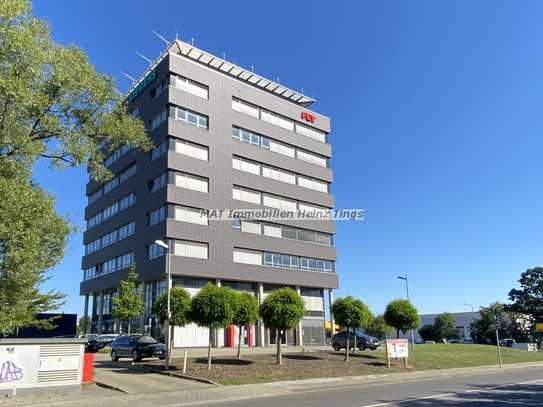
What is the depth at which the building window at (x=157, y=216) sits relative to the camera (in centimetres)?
4991

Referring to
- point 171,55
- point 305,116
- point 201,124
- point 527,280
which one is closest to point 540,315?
point 527,280

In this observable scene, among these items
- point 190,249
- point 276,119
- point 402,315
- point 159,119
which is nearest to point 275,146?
point 276,119

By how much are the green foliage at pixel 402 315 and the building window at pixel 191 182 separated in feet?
83.5

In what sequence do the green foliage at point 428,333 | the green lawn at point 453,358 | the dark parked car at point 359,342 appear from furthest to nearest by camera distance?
the green foliage at point 428,333 < the dark parked car at point 359,342 < the green lawn at point 453,358

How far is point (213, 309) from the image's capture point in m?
24.8

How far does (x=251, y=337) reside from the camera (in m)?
53.7

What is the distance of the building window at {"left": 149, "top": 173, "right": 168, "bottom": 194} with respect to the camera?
50500 mm

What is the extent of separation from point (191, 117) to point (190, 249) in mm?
13663

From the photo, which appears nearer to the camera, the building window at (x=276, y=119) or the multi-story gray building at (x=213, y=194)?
the multi-story gray building at (x=213, y=194)

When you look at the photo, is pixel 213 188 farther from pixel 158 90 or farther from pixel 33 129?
pixel 33 129

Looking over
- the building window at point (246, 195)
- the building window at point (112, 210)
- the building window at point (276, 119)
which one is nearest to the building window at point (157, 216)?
the building window at point (112, 210)

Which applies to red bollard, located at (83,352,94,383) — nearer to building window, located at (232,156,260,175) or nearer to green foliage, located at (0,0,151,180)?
green foliage, located at (0,0,151,180)

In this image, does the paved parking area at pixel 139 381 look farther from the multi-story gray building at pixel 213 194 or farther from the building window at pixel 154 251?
the building window at pixel 154 251

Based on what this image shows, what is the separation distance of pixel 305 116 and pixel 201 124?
1648 cm
